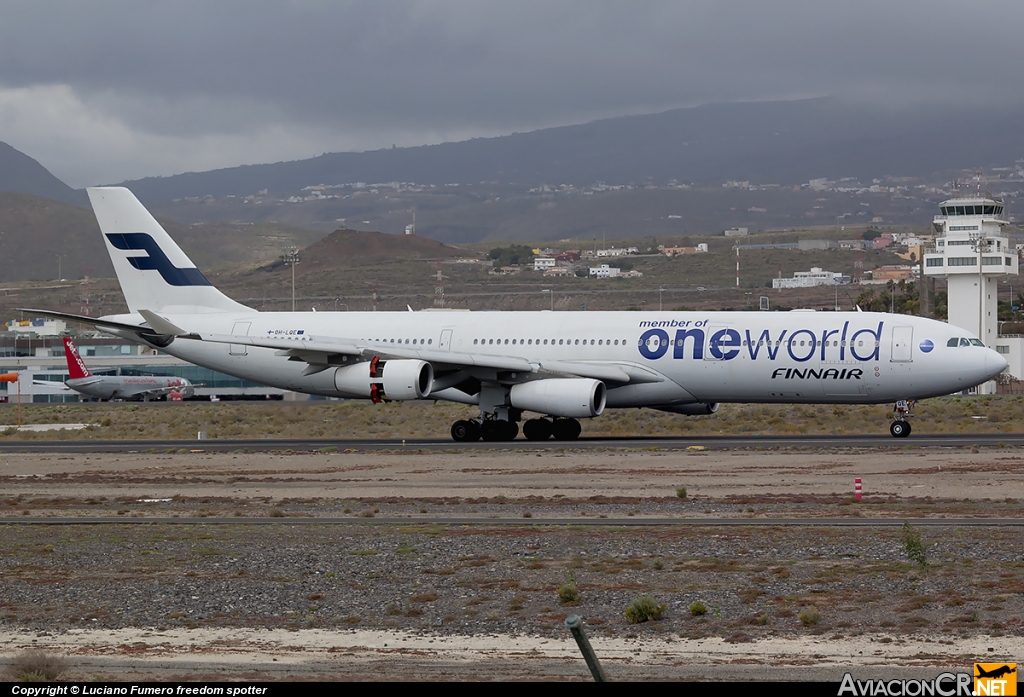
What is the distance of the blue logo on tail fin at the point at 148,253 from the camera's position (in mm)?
48719

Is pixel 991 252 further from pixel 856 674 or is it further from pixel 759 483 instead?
pixel 856 674

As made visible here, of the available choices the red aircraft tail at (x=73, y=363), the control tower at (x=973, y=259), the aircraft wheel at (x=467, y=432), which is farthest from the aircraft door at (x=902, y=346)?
the red aircraft tail at (x=73, y=363)

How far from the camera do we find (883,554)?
742 inches

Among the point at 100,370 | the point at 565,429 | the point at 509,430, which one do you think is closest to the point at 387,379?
the point at 509,430

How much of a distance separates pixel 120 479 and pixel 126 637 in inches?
749

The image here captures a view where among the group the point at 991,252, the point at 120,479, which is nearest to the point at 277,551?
the point at 120,479

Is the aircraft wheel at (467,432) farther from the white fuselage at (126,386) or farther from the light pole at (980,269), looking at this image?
the light pole at (980,269)

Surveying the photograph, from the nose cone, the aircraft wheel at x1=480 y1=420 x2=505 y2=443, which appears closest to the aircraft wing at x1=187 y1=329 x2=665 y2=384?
the aircraft wheel at x1=480 y1=420 x2=505 y2=443

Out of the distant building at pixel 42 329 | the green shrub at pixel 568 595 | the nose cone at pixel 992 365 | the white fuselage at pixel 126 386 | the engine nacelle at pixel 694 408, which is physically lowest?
the white fuselage at pixel 126 386

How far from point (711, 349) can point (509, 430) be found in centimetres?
681

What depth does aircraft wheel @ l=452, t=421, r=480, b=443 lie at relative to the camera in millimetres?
42969

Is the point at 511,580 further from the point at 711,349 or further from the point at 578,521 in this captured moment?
the point at 711,349

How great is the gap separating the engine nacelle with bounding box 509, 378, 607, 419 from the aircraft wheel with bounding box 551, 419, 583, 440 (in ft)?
7.99

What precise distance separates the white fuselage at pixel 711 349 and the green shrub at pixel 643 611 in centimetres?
2574
